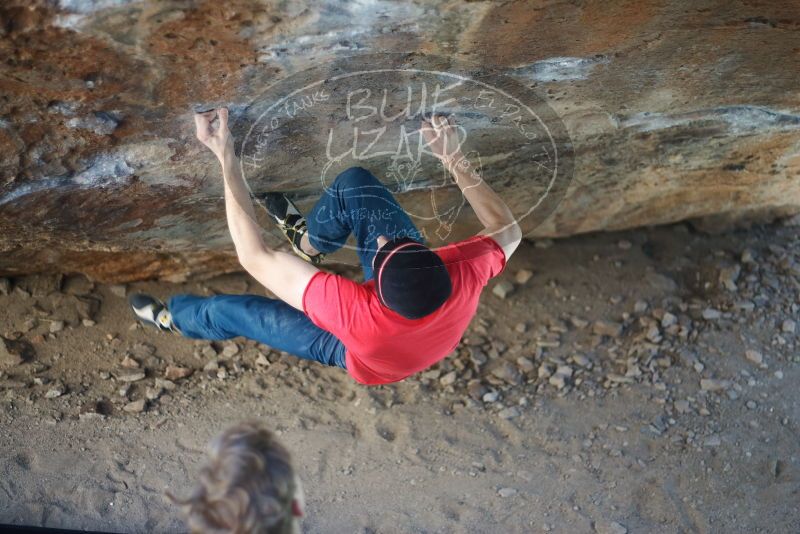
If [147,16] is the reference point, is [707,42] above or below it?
below

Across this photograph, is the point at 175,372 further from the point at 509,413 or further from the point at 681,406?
the point at 681,406

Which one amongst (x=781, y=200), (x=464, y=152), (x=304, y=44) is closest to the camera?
(x=304, y=44)

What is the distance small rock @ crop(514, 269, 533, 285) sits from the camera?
369 cm

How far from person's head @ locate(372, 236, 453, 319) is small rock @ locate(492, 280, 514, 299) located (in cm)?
155

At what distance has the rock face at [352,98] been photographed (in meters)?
1.85

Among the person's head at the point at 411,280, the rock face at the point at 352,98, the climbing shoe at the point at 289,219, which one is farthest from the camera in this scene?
the climbing shoe at the point at 289,219

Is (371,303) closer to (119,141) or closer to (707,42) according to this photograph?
(119,141)

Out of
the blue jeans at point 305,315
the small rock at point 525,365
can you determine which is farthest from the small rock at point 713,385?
the blue jeans at point 305,315

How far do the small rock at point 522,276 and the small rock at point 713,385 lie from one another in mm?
856

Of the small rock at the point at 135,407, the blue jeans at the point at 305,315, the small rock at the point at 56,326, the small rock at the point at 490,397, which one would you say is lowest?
the small rock at the point at 490,397

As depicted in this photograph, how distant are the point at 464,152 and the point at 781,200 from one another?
1768mm

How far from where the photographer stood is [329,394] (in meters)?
3.22

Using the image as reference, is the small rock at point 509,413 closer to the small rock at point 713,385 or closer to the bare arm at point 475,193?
the small rock at point 713,385

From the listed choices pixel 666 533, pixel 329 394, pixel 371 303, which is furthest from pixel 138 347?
pixel 666 533
